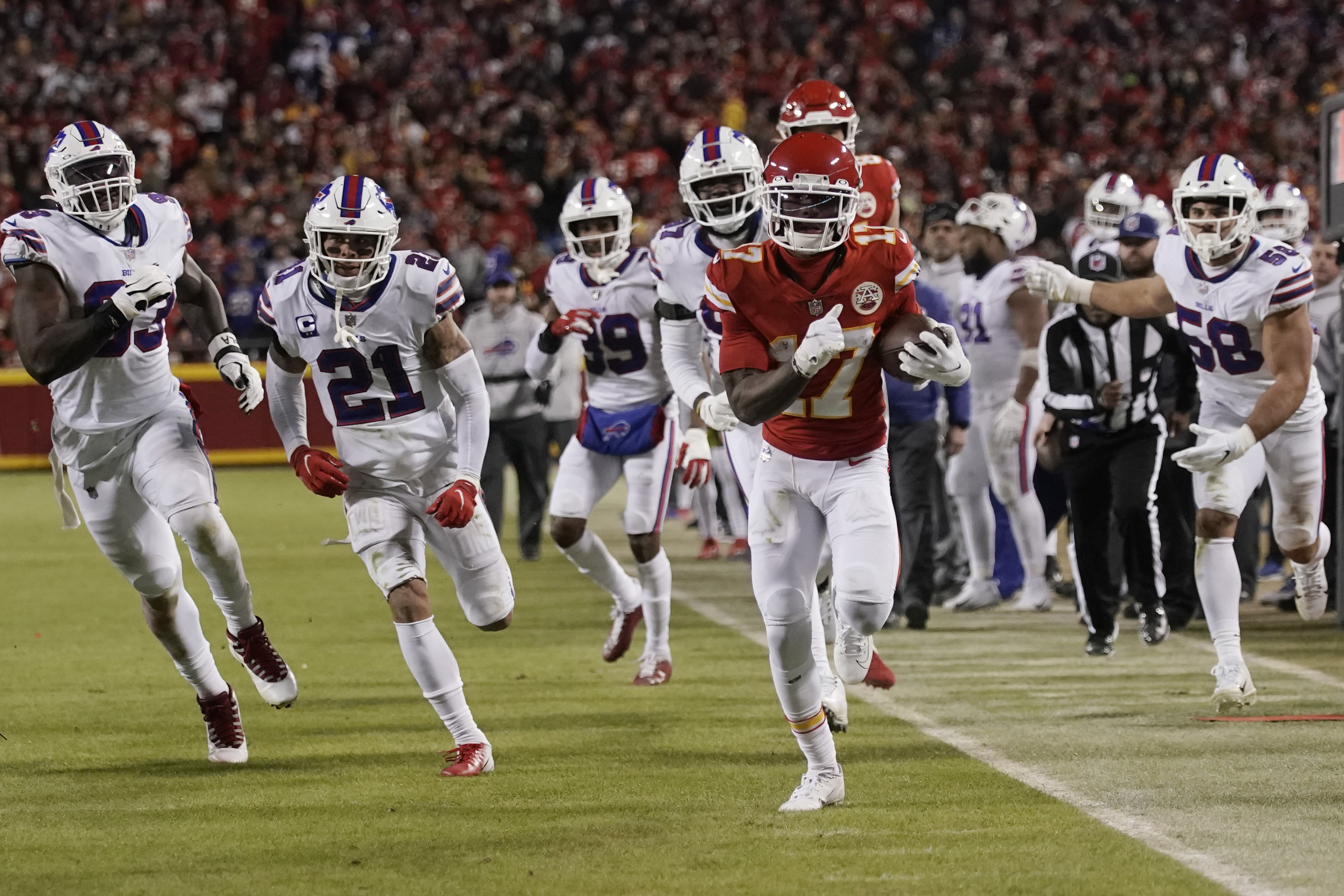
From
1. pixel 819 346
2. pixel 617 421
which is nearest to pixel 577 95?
pixel 617 421

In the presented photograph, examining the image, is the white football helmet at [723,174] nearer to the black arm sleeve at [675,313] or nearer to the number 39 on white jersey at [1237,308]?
the black arm sleeve at [675,313]

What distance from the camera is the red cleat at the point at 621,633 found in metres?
7.35

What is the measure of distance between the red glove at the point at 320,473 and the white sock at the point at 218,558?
0.29 m

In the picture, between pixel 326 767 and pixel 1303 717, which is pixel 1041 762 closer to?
pixel 1303 717

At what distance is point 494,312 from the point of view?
462 inches

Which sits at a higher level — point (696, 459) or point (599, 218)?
point (599, 218)

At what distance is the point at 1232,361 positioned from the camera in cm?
627

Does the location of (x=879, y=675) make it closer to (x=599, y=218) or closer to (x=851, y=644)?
(x=851, y=644)

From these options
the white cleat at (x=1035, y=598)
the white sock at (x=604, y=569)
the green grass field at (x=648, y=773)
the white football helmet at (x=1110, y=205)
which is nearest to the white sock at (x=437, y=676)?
the green grass field at (x=648, y=773)

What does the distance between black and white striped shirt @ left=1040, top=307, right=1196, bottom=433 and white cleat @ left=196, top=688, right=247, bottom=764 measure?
3573mm

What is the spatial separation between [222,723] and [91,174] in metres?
1.75

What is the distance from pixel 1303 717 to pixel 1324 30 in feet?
70.9

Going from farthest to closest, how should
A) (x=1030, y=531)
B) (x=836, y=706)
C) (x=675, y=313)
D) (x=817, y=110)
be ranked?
(x=1030, y=531) → (x=817, y=110) → (x=675, y=313) → (x=836, y=706)

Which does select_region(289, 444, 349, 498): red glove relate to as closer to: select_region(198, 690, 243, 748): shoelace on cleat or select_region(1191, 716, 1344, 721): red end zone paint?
select_region(198, 690, 243, 748): shoelace on cleat
